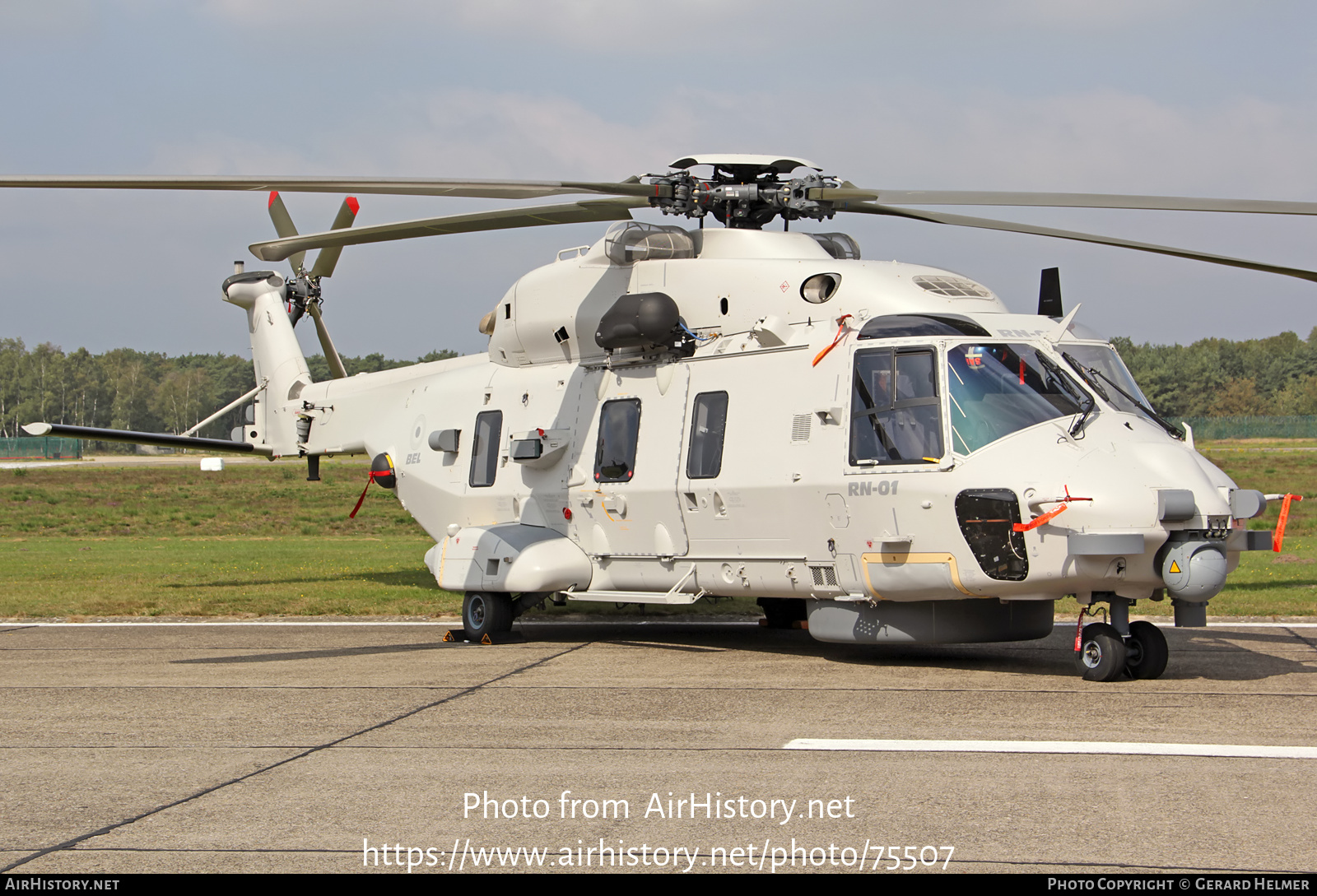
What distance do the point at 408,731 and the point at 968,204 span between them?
254 inches

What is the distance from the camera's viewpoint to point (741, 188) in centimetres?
1249

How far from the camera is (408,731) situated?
Answer: 8500 mm

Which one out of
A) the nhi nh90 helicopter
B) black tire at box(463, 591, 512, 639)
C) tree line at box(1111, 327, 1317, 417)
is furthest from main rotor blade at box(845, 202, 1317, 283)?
tree line at box(1111, 327, 1317, 417)

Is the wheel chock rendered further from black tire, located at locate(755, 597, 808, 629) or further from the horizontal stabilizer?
the horizontal stabilizer

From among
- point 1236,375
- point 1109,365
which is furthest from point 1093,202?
point 1236,375

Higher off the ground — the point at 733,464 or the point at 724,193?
the point at 724,193

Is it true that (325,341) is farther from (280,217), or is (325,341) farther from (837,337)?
(837,337)

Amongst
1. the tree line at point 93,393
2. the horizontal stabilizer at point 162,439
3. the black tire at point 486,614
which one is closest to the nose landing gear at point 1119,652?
the black tire at point 486,614

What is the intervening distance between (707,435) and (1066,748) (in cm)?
538

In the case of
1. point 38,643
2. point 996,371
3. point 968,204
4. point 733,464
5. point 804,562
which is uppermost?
point 968,204

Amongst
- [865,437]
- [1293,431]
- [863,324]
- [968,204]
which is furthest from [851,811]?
[1293,431]

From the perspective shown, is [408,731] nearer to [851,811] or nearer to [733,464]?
[851,811]

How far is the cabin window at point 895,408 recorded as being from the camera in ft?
34.2
